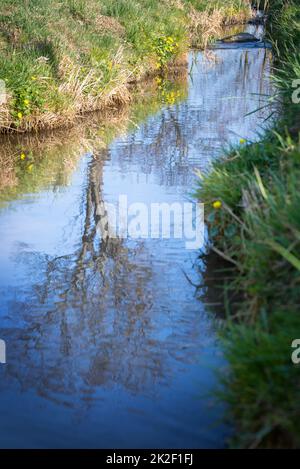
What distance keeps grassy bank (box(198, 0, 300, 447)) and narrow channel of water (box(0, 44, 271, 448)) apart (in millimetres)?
278

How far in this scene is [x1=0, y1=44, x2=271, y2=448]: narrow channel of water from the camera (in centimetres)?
432

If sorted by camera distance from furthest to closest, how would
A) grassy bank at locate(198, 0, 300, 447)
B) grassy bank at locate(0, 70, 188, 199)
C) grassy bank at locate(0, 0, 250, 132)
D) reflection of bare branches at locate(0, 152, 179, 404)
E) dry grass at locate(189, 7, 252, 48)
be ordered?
dry grass at locate(189, 7, 252, 48), grassy bank at locate(0, 0, 250, 132), grassy bank at locate(0, 70, 188, 199), reflection of bare branches at locate(0, 152, 179, 404), grassy bank at locate(198, 0, 300, 447)

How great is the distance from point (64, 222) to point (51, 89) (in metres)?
4.56

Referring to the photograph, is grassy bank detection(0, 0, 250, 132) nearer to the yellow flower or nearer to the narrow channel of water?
the narrow channel of water

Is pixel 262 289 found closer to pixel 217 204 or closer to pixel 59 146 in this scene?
pixel 217 204

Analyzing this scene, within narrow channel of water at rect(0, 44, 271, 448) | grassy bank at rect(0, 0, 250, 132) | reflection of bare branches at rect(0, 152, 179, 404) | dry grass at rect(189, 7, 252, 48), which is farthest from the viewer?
dry grass at rect(189, 7, 252, 48)

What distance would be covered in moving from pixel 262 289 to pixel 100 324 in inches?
57.4

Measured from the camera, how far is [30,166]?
10.2m

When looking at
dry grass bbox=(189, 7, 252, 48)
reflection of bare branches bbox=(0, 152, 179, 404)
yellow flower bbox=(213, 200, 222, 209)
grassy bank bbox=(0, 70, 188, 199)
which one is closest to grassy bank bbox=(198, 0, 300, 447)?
yellow flower bbox=(213, 200, 222, 209)

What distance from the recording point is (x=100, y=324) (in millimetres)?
5535

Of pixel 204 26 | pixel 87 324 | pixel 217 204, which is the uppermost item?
pixel 204 26

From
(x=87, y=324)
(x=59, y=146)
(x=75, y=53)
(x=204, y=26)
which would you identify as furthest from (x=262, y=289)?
(x=204, y=26)

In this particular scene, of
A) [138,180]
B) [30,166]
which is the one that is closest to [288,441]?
[138,180]
